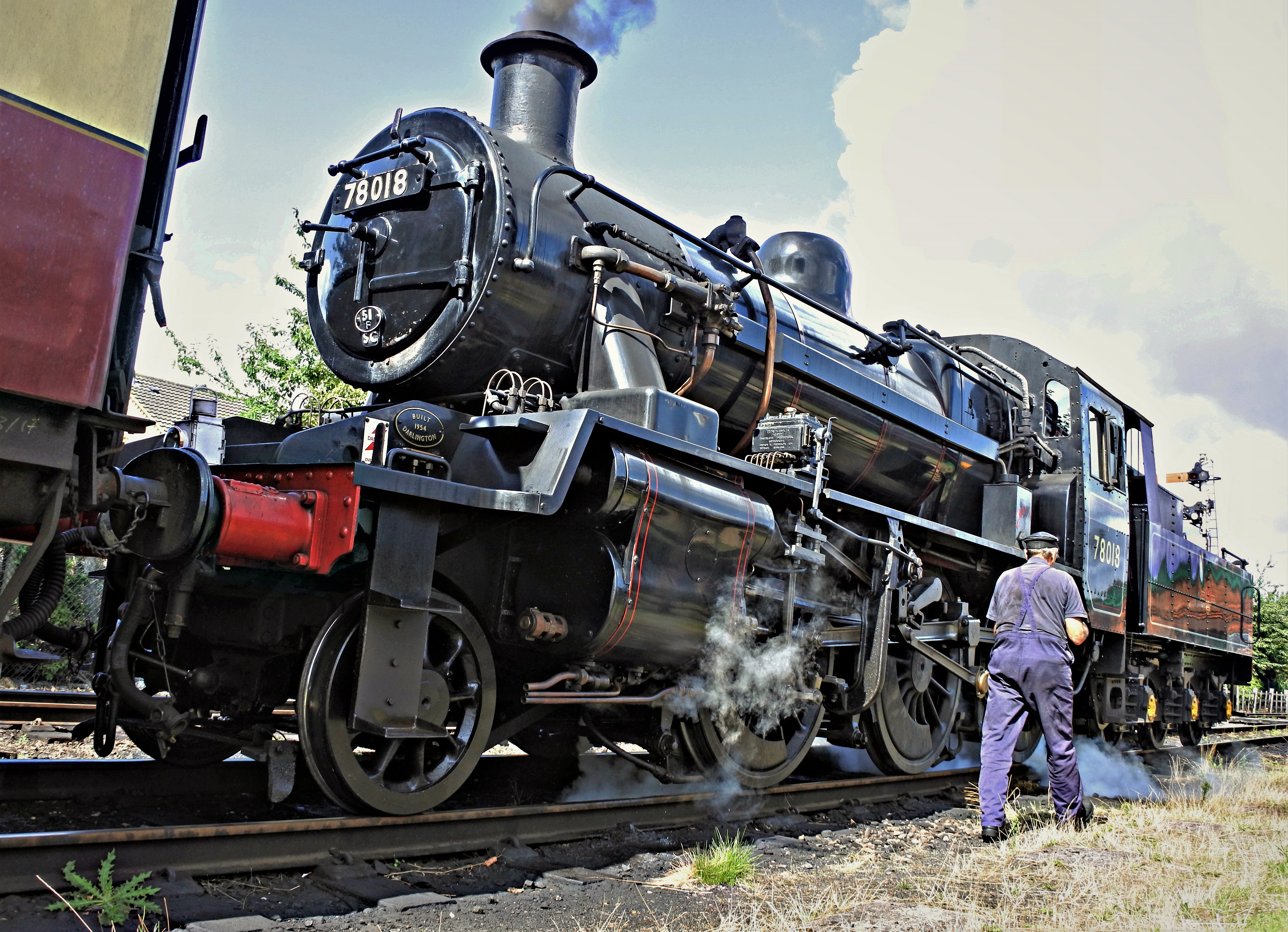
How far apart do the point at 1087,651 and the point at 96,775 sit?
21.8ft

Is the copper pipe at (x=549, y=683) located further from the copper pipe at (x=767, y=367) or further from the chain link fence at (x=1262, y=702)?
the chain link fence at (x=1262, y=702)

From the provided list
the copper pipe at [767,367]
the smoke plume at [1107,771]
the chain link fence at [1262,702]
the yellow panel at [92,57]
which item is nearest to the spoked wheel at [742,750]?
the copper pipe at [767,367]

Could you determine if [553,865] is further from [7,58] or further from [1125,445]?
[1125,445]

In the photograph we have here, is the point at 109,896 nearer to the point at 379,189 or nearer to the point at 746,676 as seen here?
A: the point at 746,676

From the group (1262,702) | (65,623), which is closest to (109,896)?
(65,623)

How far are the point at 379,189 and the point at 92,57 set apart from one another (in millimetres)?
2013

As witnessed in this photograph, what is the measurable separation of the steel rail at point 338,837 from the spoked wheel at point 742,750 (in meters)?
0.11

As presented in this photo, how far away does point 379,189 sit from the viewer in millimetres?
4629

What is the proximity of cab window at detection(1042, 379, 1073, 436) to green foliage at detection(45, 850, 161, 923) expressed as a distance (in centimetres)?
706

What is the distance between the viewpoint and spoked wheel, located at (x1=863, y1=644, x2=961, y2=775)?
19.7 ft

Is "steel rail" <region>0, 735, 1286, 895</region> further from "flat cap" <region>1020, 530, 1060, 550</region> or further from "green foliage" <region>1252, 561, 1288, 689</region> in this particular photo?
"green foliage" <region>1252, 561, 1288, 689</region>

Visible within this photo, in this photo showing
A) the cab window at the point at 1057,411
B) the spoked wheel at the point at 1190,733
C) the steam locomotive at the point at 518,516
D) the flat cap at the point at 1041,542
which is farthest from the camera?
the spoked wheel at the point at 1190,733

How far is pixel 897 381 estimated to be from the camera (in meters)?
6.70

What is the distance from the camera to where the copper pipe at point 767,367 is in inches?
208
